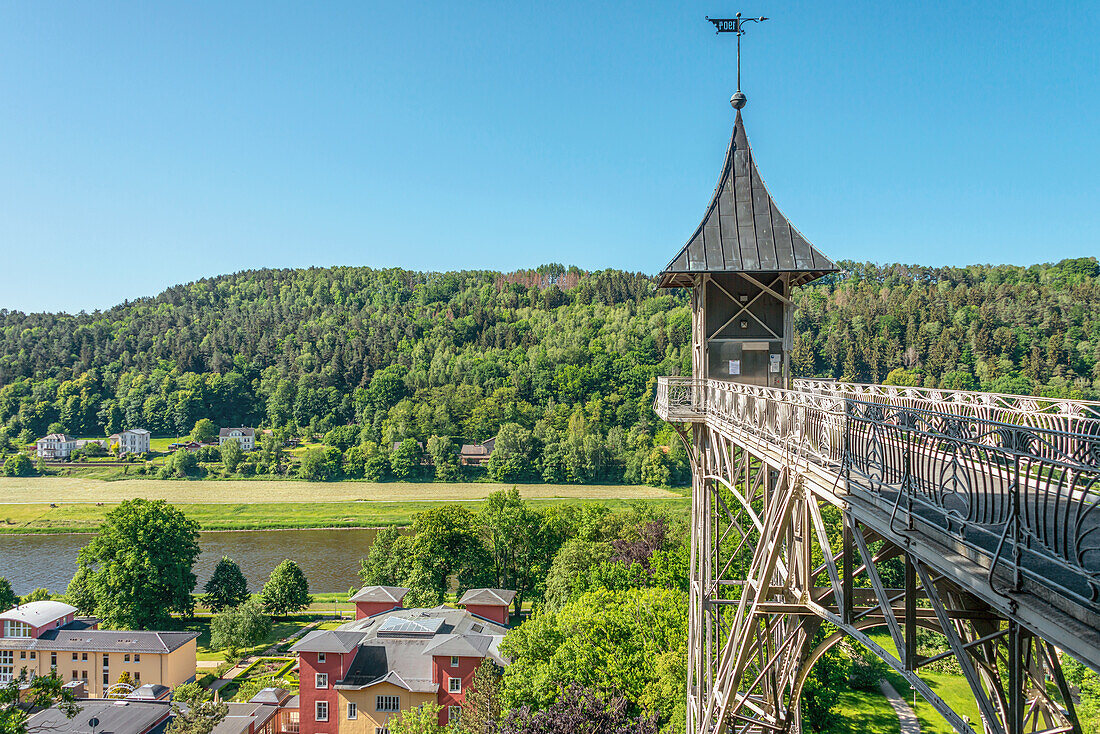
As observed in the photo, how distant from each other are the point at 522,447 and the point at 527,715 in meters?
61.4

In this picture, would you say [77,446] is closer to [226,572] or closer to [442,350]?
[442,350]

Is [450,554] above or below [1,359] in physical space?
below

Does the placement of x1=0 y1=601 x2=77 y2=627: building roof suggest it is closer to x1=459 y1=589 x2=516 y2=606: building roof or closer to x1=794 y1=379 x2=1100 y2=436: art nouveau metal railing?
x1=459 y1=589 x2=516 y2=606: building roof

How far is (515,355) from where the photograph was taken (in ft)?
336

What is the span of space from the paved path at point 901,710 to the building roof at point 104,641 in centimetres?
2834

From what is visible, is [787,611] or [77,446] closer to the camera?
[787,611]

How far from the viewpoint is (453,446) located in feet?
257

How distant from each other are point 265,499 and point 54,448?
43.4 metres

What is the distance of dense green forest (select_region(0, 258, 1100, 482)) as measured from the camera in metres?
72.9

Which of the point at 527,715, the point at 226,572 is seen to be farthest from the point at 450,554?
the point at 527,715

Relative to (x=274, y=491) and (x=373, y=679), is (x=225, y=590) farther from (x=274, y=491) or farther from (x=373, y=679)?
(x=274, y=491)

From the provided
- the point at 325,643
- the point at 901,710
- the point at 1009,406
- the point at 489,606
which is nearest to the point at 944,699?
the point at 901,710

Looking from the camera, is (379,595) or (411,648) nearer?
(411,648)

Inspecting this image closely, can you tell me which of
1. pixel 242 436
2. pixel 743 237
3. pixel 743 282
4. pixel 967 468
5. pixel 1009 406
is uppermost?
pixel 743 237
